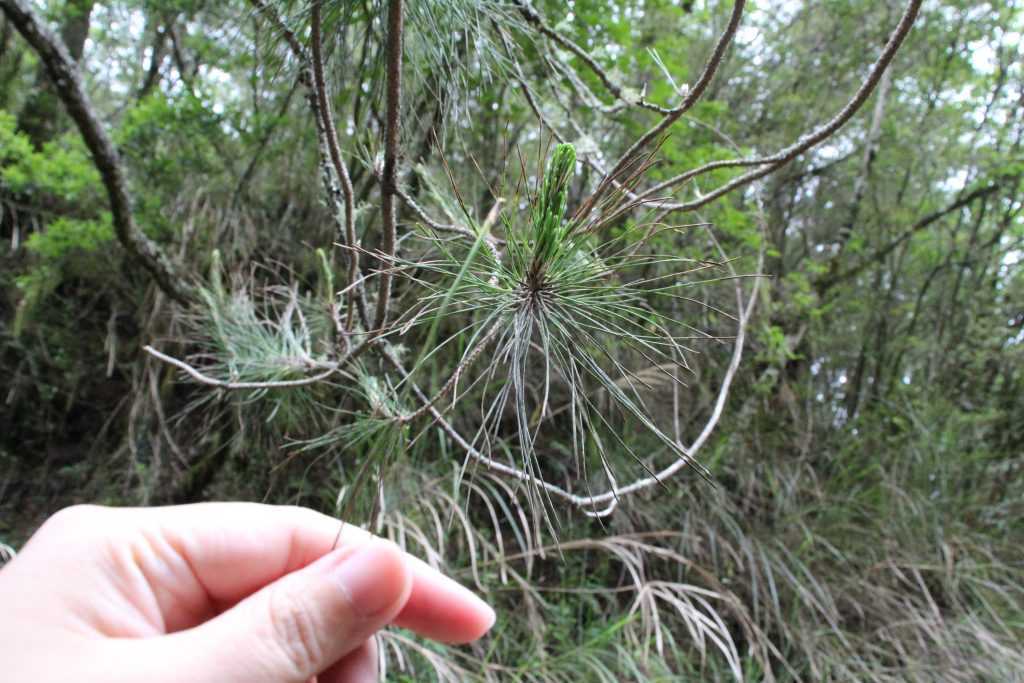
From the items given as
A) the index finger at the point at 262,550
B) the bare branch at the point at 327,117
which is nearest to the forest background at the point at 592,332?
the bare branch at the point at 327,117

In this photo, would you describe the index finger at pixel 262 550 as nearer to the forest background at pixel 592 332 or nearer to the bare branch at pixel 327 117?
the forest background at pixel 592 332

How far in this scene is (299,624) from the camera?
0.50 m

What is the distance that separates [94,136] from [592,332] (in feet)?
4.34

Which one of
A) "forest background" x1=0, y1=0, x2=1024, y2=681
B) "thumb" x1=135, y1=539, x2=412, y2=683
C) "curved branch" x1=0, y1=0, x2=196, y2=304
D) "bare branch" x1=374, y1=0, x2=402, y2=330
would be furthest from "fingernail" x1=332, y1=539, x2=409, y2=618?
"curved branch" x1=0, y1=0, x2=196, y2=304

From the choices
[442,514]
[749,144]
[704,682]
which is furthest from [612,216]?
[749,144]

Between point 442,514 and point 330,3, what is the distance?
1.23 m

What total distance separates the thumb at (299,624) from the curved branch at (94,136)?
1.22 meters

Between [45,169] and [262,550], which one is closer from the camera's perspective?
[262,550]

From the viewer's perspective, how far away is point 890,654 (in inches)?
55.6

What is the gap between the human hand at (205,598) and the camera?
0.44 m

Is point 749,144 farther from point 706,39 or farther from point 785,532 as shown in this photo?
point 785,532

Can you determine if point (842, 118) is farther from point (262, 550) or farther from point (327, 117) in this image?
point (262, 550)

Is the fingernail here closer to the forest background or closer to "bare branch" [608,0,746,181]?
the forest background

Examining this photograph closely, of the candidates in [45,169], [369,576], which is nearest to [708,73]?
[369,576]
